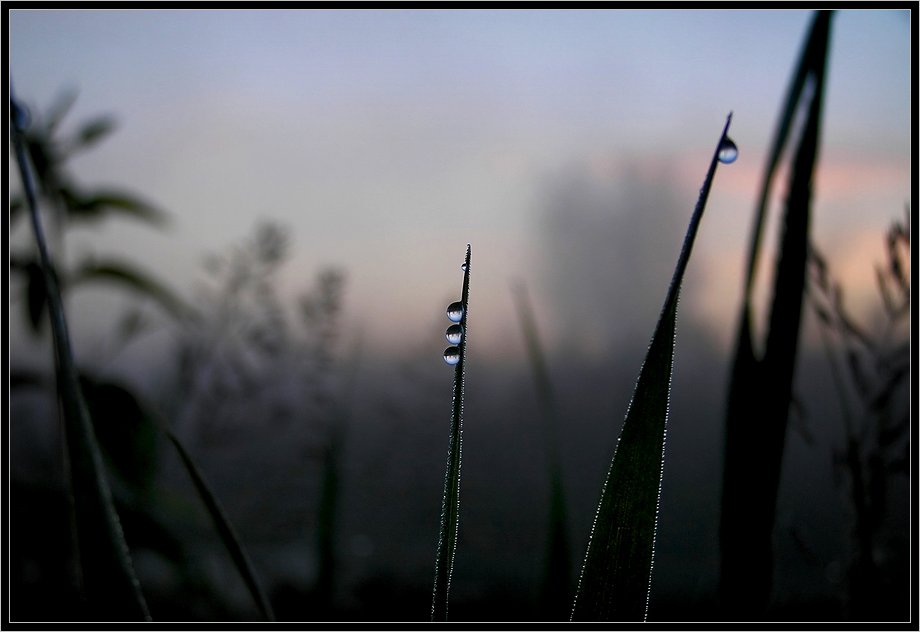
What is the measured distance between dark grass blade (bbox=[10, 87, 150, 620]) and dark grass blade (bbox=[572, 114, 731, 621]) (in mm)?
153

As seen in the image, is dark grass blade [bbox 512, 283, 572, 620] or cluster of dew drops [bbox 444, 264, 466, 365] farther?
dark grass blade [bbox 512, 283, 572, 620]

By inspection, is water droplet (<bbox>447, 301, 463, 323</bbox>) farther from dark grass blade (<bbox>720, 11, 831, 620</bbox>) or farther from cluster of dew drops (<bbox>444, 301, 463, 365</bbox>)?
dark grass blade (<bbox>720, 11, 831, 620</bbox>)

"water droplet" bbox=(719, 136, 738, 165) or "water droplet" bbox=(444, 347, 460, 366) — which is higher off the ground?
"water droplet" bbox=(719, 136, 738, 165)

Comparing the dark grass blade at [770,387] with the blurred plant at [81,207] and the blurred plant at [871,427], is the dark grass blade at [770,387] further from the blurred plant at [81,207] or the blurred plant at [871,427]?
the blurred plant at [81,207]

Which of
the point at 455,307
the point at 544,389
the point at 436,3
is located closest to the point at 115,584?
the point at 455,307

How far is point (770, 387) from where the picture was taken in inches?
11.2

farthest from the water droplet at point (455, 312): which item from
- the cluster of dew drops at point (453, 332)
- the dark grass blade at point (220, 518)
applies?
the dark grass blade at point (220, 518)

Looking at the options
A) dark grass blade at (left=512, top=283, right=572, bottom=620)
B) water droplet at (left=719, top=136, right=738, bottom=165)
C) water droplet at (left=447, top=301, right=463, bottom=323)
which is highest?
water droplet at (left=719, top=136, right=738, bottom=165)

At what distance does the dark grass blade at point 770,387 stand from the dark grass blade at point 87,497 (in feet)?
0.75

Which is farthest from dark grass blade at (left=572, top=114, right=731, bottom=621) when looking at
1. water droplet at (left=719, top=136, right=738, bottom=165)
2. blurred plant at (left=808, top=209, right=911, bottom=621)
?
blurred plant at (left=808, top=209, right=911, bottom=621)

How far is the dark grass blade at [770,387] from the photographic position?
0.28 m

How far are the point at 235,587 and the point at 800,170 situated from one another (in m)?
1.15

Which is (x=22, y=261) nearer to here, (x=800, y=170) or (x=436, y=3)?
(x=436, y=3)

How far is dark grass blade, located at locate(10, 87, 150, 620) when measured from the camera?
0.75ft
